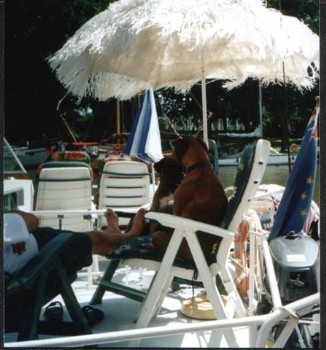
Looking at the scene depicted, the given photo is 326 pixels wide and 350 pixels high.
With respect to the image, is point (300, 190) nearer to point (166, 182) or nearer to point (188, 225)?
point (188, 225)

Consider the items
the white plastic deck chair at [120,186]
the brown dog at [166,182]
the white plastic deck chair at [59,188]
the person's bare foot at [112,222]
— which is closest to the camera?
the person's bare foot at [112,222]

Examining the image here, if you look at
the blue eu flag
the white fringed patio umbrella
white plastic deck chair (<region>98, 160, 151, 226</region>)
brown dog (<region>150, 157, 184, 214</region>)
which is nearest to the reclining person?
brown dog (<region>150, 157, 184, 214</region>)

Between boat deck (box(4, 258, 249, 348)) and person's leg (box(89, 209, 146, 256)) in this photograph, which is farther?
person's leg (box(89, 209, 146, 256))

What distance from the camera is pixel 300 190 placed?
109 inches

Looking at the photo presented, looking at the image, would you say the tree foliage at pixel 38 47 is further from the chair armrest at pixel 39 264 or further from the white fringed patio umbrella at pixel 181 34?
the chair armrest at pixel 39 264

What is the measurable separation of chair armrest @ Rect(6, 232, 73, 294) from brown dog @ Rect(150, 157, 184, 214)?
147cm

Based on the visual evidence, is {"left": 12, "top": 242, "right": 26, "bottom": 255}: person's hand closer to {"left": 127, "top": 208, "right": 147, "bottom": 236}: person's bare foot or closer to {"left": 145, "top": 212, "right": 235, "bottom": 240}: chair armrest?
{"left": 145, "top": 212, "right": 235, "bottom": 240}: chair armrest

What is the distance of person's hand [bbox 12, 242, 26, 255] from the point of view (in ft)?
7.66

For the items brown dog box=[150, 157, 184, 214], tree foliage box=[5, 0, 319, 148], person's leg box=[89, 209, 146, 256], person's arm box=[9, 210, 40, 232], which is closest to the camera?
person's arm box=[9, 210, 40, 232]

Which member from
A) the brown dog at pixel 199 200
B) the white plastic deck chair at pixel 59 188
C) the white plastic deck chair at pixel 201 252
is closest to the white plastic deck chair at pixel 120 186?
Result: the white plastic deck chair at pixel 59 188

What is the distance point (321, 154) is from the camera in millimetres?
1989

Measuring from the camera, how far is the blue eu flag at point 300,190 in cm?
274

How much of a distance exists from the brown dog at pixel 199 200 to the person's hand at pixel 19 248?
0.78 metres

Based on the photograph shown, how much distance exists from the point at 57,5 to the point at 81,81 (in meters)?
6.63
